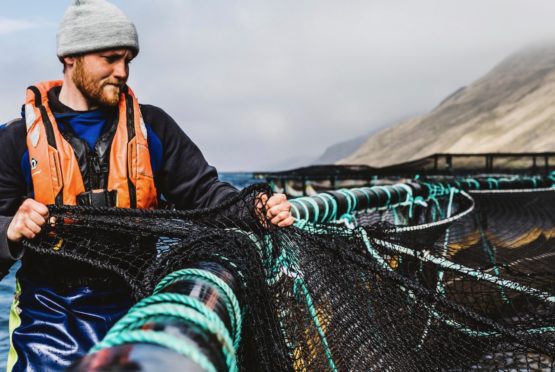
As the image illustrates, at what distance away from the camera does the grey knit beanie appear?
8.75 ft

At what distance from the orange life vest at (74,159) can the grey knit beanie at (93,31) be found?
224 mm

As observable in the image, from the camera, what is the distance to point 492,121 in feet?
440

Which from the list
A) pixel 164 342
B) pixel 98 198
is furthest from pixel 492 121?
pixel 164 342

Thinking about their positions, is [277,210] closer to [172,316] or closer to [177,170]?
[177,170]

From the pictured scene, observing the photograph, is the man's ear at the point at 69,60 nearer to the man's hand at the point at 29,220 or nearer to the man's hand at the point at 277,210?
the man's hand at the point at 29,220

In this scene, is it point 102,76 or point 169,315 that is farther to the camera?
point 102,76

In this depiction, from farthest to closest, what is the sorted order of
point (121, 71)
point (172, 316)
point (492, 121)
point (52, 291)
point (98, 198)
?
point (492, 121), point (121, 71), point (98, 198), point (52, 291), point (172, 316)

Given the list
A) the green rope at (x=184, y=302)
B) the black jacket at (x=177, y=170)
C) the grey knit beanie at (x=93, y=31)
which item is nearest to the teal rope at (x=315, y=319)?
the black jacket at (x=177, y=170)

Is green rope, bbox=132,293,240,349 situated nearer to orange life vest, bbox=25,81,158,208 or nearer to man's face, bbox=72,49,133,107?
orange life vest, bbox=25,81,158,208

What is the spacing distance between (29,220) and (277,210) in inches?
36.0

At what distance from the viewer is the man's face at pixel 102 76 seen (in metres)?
2.66

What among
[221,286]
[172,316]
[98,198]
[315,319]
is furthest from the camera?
[98,198]

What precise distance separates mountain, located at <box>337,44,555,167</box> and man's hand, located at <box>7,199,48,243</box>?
96295mm

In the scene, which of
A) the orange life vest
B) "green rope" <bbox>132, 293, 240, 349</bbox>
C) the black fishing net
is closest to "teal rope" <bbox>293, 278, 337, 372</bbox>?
the black fishing net
